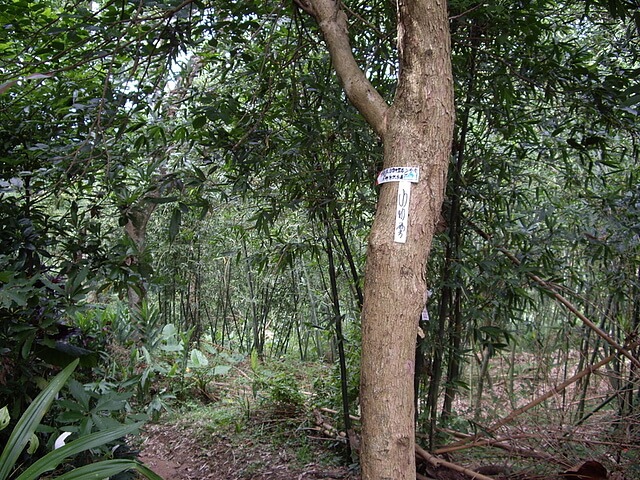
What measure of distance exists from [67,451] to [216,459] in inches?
80.0

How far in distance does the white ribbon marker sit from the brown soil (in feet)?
5.96

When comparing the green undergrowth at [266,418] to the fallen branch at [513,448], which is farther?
the green undergrowth at [266,418]

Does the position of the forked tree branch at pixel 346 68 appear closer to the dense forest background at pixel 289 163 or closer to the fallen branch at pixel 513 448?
the dense forest background at pixel 289 163

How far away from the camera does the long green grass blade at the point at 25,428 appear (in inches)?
55.9

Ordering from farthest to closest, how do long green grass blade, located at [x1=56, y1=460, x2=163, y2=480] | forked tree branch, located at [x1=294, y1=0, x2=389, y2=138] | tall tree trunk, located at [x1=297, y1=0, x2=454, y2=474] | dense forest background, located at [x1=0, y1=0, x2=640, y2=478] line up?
1. dense forest background, located at [x1=0, y1=0, x2=640, y2=478]
2. long green grass blade, located at [x1=56, y1=460, x2=163, y2=480]
3. forked tree branch, located at [x1=294, y1=0, x2=389, y2=138]
4. tall tree trunk, located at [x1=297, y1=0, x2=454, y2=474]

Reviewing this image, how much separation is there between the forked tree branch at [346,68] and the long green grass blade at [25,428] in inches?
44.7

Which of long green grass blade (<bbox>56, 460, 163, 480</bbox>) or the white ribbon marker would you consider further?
long green grass blade (<bbox>56, 460, 163, 480</bbox>)

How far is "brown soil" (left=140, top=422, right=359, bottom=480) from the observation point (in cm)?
284

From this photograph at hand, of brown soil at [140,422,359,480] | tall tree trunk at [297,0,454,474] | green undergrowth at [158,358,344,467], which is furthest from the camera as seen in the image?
green undergrowth at [158,358,344,467]

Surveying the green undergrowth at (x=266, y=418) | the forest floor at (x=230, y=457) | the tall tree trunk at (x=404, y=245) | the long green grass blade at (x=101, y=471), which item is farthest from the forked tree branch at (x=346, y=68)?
the green undergrowth at (x=266, y=418)

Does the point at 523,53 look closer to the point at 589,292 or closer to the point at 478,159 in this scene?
the point at 478,159

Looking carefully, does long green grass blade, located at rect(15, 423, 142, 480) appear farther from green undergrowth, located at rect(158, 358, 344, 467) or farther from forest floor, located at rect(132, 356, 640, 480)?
green undergrowth, located at rect(158, 358, 344, 467)

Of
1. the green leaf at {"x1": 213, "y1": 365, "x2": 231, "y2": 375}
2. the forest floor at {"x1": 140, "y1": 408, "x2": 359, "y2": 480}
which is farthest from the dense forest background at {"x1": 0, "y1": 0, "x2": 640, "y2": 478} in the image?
the green leaf at {"x1": 213, "y1": 365, "x2": 231, "y2": 375}

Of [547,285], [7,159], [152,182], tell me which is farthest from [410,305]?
[7,159]
